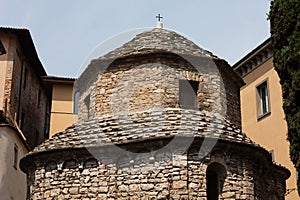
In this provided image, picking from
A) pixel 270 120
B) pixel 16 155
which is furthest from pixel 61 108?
pixel 270 120

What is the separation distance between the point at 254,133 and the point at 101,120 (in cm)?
1086

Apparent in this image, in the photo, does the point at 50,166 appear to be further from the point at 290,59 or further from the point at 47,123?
the point at 47,123

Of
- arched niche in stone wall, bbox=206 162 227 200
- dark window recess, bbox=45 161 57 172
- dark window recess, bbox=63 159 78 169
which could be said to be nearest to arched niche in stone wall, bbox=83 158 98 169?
dark window recess, bbox=63 159 78 169

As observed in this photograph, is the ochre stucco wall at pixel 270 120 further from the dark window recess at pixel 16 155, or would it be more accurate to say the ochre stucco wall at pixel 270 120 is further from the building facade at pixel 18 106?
the dark window recess at pixel 16 155

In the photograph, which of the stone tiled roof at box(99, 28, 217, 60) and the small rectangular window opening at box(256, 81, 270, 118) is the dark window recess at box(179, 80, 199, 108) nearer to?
the stone tiled roof at box(99, 28, 217, 60)

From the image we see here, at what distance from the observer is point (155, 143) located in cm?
1255

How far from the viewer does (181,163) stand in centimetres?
1240

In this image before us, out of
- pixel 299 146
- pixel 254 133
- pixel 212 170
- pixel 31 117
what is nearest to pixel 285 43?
pixel 299 146

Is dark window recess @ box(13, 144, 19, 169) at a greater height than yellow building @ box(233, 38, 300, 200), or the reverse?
yellow building @ box(233, 38, 300, 200)

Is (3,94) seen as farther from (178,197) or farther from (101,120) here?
(178,197)

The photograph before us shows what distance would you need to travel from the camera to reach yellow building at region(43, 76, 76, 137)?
25.1 metres

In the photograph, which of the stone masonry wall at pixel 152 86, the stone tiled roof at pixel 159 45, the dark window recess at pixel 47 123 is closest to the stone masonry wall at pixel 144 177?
the stone masonry wall at pixel 152 86

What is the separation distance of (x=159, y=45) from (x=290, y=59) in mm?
5115

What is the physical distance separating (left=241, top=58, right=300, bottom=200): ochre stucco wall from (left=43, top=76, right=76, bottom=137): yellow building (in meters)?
7.91
